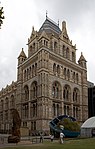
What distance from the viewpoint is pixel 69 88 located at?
7500cm

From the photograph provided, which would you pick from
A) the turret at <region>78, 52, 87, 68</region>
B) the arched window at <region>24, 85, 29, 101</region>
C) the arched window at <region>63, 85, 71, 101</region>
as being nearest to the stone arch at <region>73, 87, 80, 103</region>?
the arched window at <region>63, 85, 71, 101</region>

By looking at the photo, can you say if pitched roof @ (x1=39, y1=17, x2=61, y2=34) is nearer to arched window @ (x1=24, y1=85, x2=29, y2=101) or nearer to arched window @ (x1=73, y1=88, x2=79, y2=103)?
arched window @ (x1=24, y1=85, x2=29, y2=101)

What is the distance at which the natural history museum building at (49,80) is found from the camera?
65750 millimetres

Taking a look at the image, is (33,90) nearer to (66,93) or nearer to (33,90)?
(33,90)

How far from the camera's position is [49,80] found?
221 feet

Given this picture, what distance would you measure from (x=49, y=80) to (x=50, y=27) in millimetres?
20634

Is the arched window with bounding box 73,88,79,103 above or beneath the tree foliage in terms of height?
above

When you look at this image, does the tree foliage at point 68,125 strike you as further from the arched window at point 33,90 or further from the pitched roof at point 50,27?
the pitched roof at point 50,27

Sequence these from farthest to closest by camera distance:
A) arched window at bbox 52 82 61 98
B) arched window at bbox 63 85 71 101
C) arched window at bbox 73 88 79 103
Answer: arched window at bbox 73 88 79 103 < arched window at bbox 63 85 71 101 < arched window at bbox 52 82 61 98

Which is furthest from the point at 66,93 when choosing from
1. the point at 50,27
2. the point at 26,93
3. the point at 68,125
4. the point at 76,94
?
the point at 50,27

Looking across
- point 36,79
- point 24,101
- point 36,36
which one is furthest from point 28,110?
point 36,36

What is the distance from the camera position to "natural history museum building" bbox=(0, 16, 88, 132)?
65750 mm

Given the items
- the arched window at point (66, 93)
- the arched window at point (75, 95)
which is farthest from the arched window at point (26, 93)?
the arched window at point (75, 95)

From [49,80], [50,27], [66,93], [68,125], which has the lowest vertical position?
[68,125]
